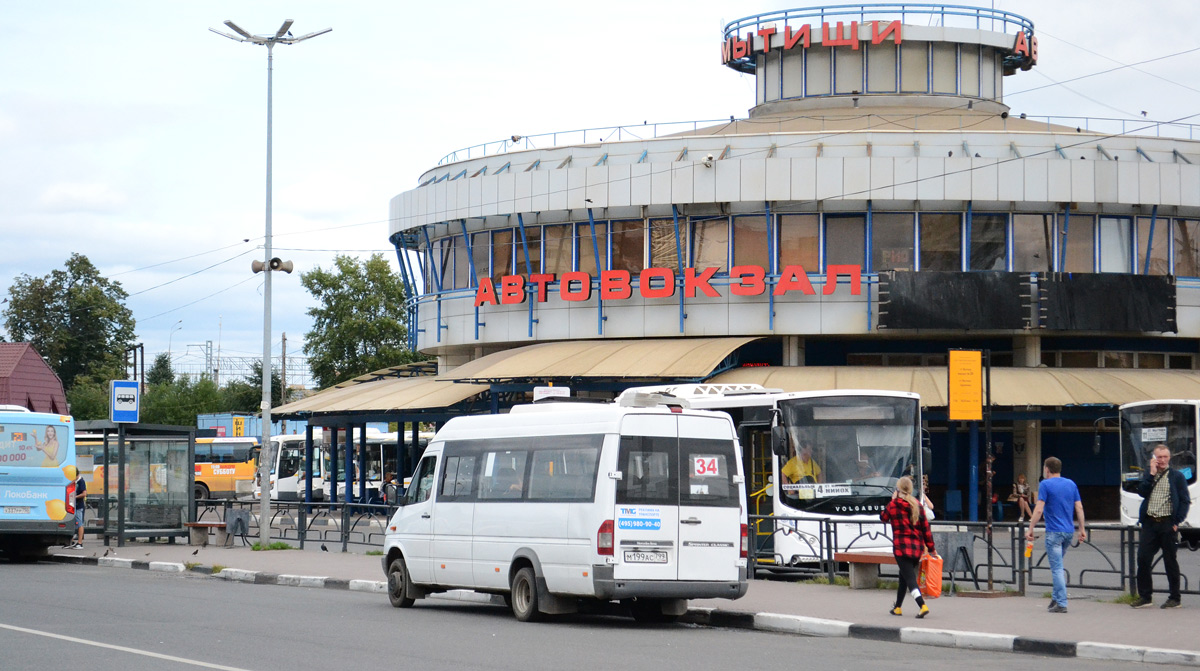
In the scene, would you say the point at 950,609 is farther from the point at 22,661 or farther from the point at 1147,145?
the point at 1147,145

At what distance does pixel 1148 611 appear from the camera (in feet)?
55.3

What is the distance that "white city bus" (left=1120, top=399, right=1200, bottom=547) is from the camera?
101ft

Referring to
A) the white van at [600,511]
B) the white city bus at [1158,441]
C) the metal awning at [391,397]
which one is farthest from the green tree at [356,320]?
the white van at [600,511]

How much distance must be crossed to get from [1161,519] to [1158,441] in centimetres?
1604

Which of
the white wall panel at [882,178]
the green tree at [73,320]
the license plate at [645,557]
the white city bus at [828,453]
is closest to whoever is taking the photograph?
the license plate at [645,557]

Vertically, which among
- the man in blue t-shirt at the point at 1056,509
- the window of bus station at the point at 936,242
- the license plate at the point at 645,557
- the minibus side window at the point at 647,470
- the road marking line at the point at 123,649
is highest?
the window of bus station at the point at 936,242

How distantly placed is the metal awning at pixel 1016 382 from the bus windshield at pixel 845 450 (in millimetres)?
11460

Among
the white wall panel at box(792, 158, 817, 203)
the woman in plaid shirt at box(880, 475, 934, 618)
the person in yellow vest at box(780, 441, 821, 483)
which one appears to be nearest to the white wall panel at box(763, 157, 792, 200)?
the white wall panel at box(792, 158, 817, 203)

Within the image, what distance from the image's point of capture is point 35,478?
2591 cm

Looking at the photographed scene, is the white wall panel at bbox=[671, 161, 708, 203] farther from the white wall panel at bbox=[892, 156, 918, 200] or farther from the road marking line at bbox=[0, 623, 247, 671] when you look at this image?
the road marking line at bbox=[0, 623, 247, 671]

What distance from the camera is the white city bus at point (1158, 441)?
30.8 metres

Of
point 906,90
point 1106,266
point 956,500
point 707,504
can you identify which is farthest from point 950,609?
point 906,90

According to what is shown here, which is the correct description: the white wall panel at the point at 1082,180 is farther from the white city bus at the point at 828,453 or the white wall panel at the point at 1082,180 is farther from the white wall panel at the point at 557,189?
the white city bus at the point at 828,453

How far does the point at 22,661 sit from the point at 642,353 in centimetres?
2806
